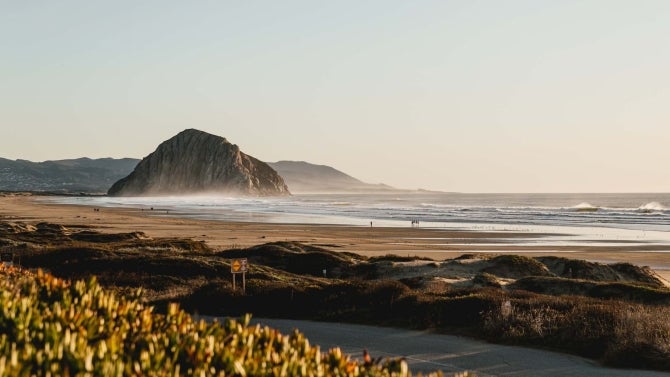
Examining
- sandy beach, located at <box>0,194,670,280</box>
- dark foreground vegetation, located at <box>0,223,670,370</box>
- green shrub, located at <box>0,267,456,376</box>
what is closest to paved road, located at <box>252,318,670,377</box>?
dark foreground vegetation, located at <box>0,223,670,370</box>

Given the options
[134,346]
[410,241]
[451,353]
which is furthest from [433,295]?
[410,241]

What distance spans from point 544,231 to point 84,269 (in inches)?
2139

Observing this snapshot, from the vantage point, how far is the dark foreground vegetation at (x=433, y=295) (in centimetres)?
1513

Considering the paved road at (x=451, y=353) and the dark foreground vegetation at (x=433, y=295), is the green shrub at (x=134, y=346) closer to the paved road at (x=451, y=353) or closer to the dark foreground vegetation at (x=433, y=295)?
the paved road at (x=451, y=353)

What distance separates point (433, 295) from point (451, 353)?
198 inches

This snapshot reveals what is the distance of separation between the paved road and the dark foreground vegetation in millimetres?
689

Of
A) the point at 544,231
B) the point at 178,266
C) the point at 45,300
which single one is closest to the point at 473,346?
the point at 45,300

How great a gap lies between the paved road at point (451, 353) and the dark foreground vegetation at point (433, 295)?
69cm

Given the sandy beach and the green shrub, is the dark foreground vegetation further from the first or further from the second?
the sandy beach

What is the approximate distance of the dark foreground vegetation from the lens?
15.1m

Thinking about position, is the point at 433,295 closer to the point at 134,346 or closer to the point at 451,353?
the point at 451,353

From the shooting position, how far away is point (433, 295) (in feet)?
63.2

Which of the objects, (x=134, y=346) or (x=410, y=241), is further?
(x=410, y=241)

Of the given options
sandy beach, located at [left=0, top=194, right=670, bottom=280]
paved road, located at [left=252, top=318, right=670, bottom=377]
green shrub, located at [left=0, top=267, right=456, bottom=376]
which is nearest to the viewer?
green shrub, located at [left=0, top=267, right=456, bottom=376]
